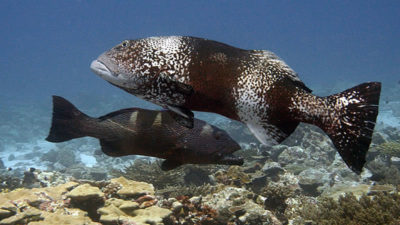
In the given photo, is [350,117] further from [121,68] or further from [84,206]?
[84,206]

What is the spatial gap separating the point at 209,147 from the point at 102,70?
3.87 ft

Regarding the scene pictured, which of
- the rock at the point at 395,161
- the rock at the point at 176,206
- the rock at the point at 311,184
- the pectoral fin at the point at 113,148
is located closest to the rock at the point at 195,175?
the rock at the point at 176,206

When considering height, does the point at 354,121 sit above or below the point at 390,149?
above

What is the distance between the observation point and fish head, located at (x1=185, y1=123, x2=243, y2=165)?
2184 millimetres

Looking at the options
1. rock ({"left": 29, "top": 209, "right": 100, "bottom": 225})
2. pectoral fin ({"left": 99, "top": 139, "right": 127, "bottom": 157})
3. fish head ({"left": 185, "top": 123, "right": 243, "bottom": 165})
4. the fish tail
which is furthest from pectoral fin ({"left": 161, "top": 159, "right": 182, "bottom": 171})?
rock ({"left": 29, "top": 209, "right": 100, "bottom": 225})

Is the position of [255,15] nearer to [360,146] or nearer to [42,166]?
[42,166]

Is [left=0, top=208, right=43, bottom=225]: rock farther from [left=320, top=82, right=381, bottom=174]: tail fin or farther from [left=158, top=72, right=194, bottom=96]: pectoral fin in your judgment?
[left=320, top=82, right=381, bottom=174]: tail fin

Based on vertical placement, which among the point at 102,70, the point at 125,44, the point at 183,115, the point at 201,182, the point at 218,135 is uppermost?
the point at 125,44

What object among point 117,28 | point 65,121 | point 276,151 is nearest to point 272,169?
point 276,151

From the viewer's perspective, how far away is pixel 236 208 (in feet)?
16.1

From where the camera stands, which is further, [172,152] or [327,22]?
[327,22]

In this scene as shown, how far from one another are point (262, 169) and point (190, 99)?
6.93 m

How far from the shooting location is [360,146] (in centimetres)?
137

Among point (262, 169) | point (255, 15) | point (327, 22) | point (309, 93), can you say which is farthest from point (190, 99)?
point (327, 22)
